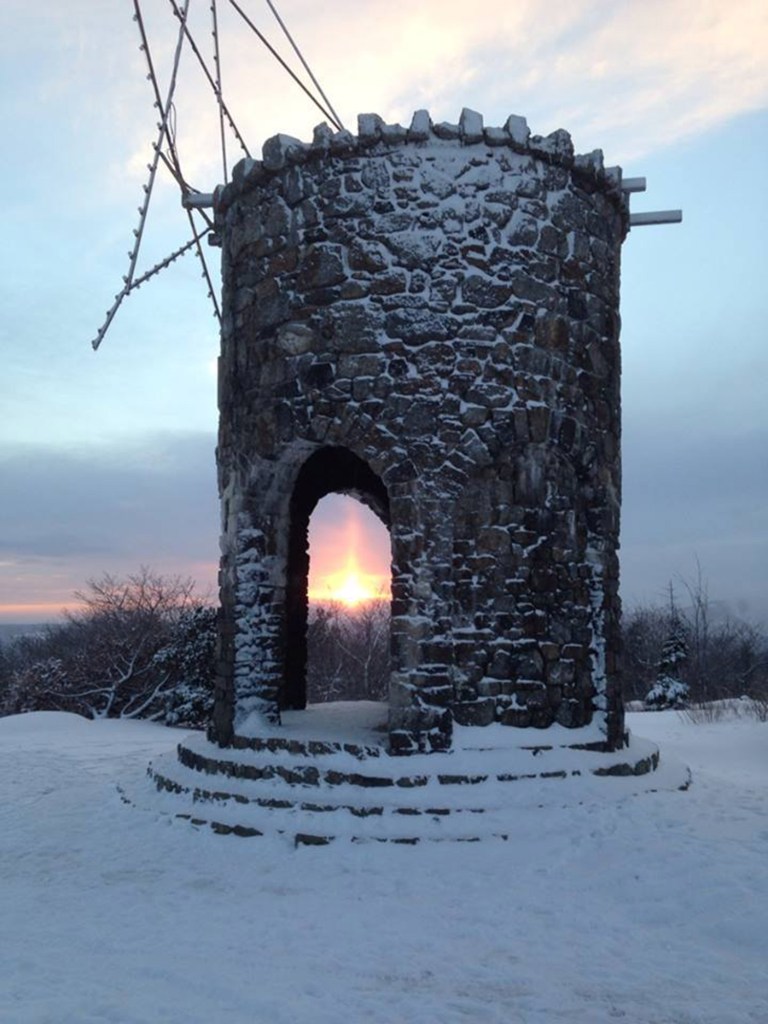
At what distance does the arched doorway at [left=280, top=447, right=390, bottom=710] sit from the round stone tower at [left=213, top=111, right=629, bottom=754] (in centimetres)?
189

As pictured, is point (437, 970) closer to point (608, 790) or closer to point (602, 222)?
point (608, 790)

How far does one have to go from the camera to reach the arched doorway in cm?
984

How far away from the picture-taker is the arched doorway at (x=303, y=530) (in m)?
9.84

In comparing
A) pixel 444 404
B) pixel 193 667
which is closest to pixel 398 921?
pixel 444 404

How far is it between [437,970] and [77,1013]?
1575 mm

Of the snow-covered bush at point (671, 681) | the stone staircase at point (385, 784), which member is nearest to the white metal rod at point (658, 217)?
the stone staircase at point (385, 784)

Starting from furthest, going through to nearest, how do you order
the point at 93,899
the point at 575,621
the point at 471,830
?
the point at 575,621
the point at 471,830
the point at 93,899

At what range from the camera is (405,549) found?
698 cm

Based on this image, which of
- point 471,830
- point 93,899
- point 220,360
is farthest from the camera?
point 220,360

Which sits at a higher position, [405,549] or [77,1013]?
[405,549]

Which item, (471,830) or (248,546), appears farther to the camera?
(248,546)

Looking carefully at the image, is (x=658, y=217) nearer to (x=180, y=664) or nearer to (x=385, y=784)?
(x=385, y=784)

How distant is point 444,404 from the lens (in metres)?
7.16

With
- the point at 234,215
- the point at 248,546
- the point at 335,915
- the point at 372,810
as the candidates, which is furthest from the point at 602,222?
the point at 335,915
